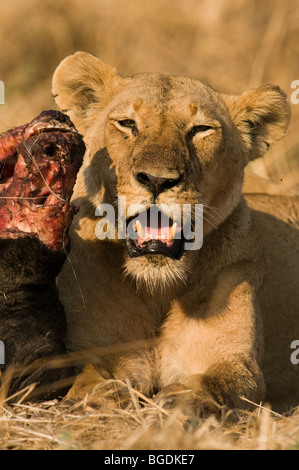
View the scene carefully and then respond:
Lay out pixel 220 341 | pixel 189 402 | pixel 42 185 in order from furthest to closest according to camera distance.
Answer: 1. pixel 220 341
2. pixel 189 402
3. pixel 42 185

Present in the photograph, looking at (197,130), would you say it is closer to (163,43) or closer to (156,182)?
(156,182)

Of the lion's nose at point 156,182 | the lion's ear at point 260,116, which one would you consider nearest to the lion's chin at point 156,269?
the lion's nose at point 156,182

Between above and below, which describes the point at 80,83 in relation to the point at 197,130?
above

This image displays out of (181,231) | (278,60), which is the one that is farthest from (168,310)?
(278,60)

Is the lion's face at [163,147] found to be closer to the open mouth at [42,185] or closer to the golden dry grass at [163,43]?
the open mouth at [42,185]

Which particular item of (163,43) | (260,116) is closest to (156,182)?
(260,116)

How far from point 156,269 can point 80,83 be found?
47.3 inches

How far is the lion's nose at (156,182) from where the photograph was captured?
3.46 meters

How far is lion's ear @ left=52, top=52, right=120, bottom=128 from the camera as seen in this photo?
428cm

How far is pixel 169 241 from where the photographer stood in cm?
363

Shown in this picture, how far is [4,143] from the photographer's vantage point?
134 inches

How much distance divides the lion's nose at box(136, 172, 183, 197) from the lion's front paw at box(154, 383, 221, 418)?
84 cm
